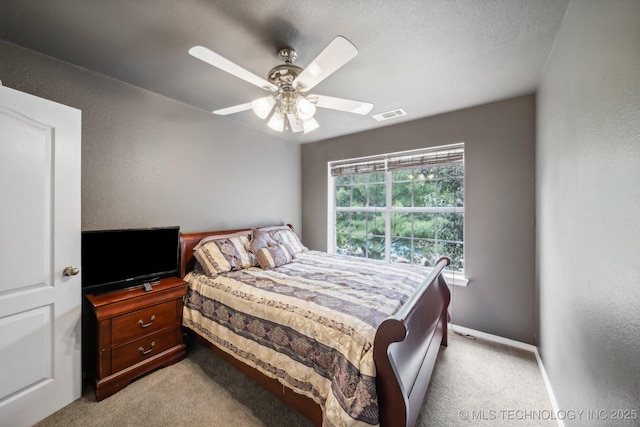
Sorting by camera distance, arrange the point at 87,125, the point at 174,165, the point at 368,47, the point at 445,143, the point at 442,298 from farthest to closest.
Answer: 1. the point at 445,143
2. the point at 174,165
3. the point at 442,298
4. the point at 87,125
5. the point at 368,47

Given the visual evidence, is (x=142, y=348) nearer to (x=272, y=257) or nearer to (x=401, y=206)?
(x=272, y=257)

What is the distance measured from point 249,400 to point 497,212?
294 cm

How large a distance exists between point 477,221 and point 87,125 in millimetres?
3909

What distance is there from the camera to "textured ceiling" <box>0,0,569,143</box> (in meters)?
1.36

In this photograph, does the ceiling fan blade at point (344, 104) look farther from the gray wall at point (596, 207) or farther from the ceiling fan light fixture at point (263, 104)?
the gray wall at point (596, 207)

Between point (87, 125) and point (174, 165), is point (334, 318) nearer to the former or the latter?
point (174, 165)

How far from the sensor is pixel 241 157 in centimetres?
327

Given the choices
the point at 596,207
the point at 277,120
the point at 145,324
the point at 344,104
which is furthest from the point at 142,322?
the point at 596,207

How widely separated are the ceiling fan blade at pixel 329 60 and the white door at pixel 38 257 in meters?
1.70

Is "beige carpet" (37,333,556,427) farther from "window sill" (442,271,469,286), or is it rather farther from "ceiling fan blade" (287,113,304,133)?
"ceiling fan blade" (287,113,304,133)

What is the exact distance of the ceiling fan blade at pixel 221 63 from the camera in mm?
1195

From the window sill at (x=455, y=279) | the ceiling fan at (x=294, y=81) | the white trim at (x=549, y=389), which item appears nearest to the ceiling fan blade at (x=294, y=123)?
the ceiling fan at (x=294, y=81)

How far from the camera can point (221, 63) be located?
4.30 ft

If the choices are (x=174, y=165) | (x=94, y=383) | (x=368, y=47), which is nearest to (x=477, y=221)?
(x=368, y=47)
